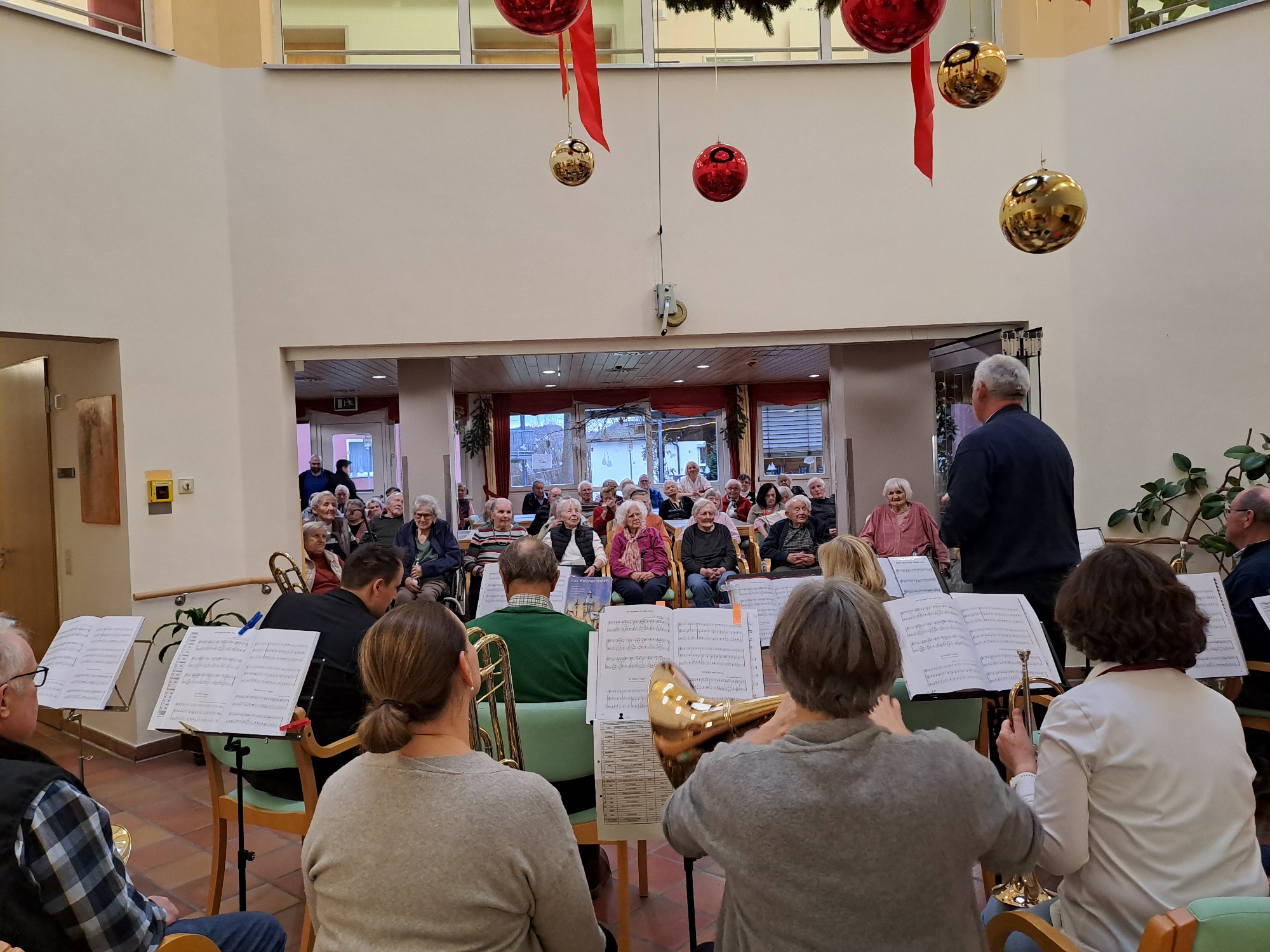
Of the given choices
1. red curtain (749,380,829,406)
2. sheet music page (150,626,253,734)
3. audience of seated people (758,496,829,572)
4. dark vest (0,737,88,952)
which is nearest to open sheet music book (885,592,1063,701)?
sheet music page (150,626,253,734)

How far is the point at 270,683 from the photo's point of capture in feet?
7.77

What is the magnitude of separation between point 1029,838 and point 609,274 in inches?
178

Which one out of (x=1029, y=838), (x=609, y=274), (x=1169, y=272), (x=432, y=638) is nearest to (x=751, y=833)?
(x=1029, y=838)

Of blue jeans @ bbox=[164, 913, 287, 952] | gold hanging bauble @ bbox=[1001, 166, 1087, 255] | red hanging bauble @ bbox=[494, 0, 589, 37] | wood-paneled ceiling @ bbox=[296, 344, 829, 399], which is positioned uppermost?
wood-paneled ceiling @ bbox=[296, 344, 829, 399]

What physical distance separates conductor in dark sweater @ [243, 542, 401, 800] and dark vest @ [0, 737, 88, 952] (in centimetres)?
102

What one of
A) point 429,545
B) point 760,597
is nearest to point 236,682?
point 760,597

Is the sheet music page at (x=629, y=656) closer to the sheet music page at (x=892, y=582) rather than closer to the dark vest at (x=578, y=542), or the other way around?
the sheet music page at (x=892, y=582)

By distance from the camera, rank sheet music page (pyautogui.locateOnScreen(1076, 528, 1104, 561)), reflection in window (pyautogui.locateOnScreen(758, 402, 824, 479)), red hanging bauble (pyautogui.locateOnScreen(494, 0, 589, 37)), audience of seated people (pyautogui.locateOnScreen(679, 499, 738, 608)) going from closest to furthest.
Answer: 1. red hanging bauble (pyautogui.locateOnScreen(494, 0, 589, 37))
2. sheet music page (pyautogui.locateOnScreen(1076, 528, 1104, 561))
3. audience of seated people (pyautogui.locateOnScreen(679, 499, 738, 608))
4. reflection in window (pyautogui.locateOnScreen(758, 402, 824, 479))

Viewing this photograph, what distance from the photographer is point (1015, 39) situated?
5465 mm

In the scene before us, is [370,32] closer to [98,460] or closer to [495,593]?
[98,460]

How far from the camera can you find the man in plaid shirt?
4.63 feet

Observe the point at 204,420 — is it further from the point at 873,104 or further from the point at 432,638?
the point at 873,104

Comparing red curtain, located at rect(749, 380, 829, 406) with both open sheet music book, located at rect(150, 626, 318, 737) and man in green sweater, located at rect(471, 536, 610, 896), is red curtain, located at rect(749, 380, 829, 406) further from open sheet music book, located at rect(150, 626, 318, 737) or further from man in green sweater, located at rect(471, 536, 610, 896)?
open sheet music book, located at rect(150, 626, 318, 737)

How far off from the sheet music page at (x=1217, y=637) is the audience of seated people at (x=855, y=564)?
89 cm
